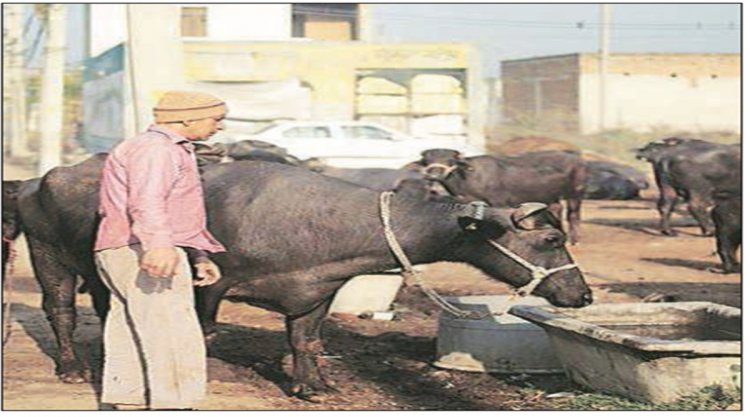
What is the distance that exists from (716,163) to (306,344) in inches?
468

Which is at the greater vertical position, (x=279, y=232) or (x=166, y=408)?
(x=279, y=232)

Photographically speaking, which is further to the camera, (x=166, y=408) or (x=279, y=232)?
(x=279, y=232)

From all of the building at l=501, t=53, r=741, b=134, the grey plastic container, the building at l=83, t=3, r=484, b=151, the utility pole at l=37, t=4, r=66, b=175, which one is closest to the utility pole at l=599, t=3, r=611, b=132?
the building at l=501, t=53, r=741, b=134

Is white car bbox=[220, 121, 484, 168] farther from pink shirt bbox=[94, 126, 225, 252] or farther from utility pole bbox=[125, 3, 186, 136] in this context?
pink shirt bbox=[94, 126, 225, 252]

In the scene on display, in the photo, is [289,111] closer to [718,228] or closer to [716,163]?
[716,163]

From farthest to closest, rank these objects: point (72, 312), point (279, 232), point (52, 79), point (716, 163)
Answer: point (52, 79) < point (716, 163) < point (72, 312) < point (279, 232)

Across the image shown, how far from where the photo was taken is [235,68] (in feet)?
114

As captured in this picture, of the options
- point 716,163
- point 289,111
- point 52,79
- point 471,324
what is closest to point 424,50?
point 289,111

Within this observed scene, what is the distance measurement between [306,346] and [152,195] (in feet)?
9.85

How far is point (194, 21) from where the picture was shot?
139 feet

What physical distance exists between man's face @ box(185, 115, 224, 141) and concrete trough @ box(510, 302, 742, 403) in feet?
9.20

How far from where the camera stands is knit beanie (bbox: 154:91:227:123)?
623cm

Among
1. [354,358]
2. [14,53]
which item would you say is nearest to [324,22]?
[14,53]

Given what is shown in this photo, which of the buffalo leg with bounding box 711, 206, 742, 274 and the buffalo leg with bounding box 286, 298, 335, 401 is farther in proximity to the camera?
the buffalo leg with bounding box 711, 206, 742, 274
